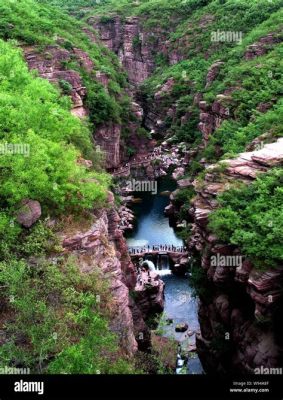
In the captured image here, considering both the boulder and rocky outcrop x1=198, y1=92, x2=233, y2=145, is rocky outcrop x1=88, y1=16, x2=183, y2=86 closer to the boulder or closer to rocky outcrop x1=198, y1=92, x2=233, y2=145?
rocky outcrop x1=198, y1=92, x2=233, y2=145

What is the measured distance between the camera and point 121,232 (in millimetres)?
29266

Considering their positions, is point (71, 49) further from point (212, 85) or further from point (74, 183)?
point (74, 183)

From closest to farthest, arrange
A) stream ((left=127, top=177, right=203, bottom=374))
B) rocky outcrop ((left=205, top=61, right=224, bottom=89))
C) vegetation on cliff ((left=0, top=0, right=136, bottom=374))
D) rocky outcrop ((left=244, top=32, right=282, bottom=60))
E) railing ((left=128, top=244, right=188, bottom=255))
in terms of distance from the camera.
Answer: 1. vegetation on cliff ((left=0, top=0, right=136, bottom=374))
2. stream ((left=127, top=177, right=203, bottom=374))
3. railing ((left=128, top=244, right=188, bottom=255))
4. rocky outcrop ((left=244, top=32, right=282, bottom=60))
5. rocky outcrop ((left=205, top=61, right=224, bottom=89))

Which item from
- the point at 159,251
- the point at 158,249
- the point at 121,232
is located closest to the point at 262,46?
the point at 158,249

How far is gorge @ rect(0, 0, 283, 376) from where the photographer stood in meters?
17.5

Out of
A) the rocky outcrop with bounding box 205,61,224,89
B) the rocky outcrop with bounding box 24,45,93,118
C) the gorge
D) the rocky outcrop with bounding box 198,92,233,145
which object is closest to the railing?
the gorge

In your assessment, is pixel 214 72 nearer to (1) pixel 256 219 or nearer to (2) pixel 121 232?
(2) pixel 121 232

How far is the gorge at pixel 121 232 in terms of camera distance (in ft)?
57.3

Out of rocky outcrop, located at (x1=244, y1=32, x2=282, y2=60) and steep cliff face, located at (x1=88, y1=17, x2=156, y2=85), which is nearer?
rocky outcrop, located at (x1=244, y1=32, x2=282, y2=60)

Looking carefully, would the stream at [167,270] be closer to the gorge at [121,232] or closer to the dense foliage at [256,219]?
the gorge at [121,232]

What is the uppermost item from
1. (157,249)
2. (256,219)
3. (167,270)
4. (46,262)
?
(256,219)

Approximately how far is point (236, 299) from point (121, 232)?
827 centimetres

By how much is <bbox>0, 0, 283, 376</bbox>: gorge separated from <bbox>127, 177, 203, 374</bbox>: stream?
15cm

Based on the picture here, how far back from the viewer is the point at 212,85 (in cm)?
5716
